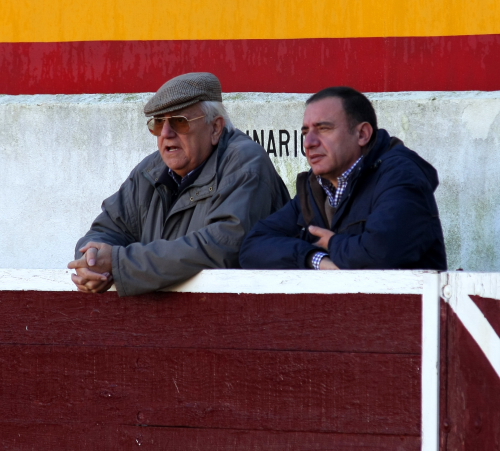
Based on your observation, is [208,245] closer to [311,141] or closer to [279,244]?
[279,244]

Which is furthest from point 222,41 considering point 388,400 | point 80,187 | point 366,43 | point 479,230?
point 388,400

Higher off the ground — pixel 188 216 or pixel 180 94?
pixel 180 94

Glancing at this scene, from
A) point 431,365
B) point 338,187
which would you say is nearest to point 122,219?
point 338,187

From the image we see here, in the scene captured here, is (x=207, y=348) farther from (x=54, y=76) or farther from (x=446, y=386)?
(x=54, y=76)

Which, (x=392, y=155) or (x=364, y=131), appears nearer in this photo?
(x=392, y=155)

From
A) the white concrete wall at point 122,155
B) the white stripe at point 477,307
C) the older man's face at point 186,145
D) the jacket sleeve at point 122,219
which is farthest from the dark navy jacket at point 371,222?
the white concrete wall at point 122,155

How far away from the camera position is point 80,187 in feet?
15.1

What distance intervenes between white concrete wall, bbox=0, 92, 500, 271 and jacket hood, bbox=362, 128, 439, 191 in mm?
1338

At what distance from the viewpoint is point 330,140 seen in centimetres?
293

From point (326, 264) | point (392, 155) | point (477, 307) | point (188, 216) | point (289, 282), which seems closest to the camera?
point (477, 307)

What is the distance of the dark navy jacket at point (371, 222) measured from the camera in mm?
2602

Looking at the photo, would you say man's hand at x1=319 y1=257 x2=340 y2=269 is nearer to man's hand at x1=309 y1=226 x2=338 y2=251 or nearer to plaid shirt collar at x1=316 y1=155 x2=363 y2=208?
→ man's hand at x1=309 y1=226 x2=338 y2=251

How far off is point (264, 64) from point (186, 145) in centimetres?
125

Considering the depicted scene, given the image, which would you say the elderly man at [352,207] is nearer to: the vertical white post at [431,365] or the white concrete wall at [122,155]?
the vertical white post at [431,365]
